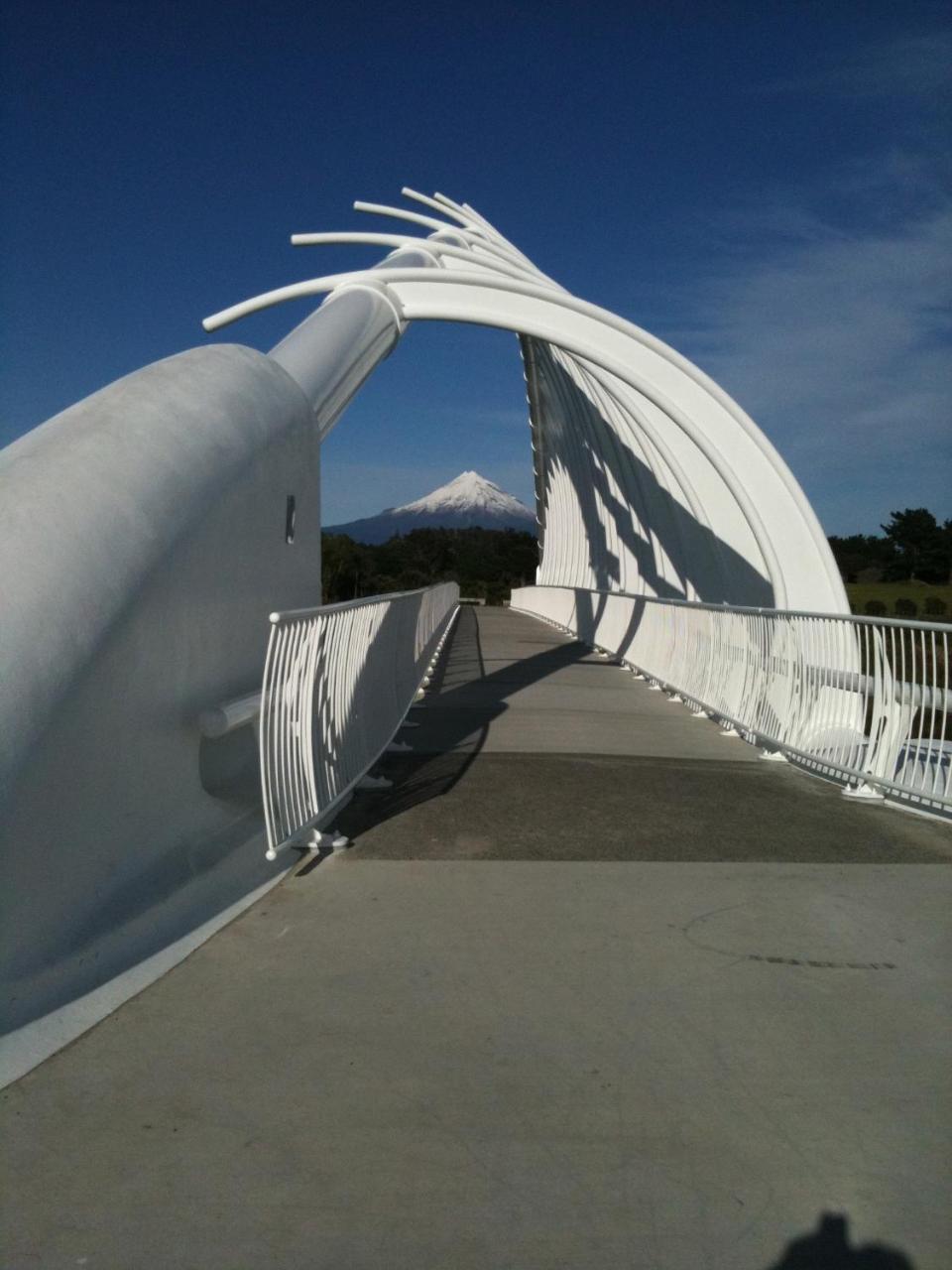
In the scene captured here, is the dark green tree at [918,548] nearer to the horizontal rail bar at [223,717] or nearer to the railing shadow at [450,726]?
the railing shadow at [450,726]

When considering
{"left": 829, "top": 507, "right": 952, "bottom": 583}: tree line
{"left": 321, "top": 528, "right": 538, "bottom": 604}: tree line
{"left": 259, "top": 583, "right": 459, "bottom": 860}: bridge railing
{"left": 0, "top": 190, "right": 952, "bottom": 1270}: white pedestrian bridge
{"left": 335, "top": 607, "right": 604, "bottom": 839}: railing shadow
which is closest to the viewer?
{"left": 0, "top": 190, "right": 952, "bottom": 1270}: white pedestrian bridge

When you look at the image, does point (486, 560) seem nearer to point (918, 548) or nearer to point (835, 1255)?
point (918, 548)

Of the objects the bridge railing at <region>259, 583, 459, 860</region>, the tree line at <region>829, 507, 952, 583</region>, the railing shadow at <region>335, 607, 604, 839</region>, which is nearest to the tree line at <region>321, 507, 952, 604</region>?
the tree line at <region>829, 507, 952, 583</region>

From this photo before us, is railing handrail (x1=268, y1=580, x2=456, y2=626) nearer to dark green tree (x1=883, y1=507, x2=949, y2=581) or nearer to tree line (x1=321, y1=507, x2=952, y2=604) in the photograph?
tree line (x1=321, y1=507, x2=952, y2=604)

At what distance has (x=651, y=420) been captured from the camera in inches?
719

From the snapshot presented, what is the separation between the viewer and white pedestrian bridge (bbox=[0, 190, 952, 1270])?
2.66 m

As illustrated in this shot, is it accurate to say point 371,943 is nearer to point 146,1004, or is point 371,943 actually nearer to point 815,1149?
point 146,1004

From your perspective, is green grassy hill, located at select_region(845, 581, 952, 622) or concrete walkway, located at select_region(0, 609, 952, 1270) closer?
concrete walkway, located at select_region(0, 609, 952, 1270)

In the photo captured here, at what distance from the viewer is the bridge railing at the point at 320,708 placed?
5.28 m

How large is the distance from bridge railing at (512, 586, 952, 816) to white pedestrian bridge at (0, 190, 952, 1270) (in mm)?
53

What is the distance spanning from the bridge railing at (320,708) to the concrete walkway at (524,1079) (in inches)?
15.9

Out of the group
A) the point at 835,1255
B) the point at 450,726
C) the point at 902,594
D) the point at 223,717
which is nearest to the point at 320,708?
the point at 223,717

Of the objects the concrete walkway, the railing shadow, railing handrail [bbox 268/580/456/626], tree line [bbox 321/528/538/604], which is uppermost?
tree line [bbox 321/528/538/604]

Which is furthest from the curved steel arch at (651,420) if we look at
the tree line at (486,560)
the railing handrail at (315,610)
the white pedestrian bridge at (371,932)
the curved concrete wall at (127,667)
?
the tree line at (486,560)
